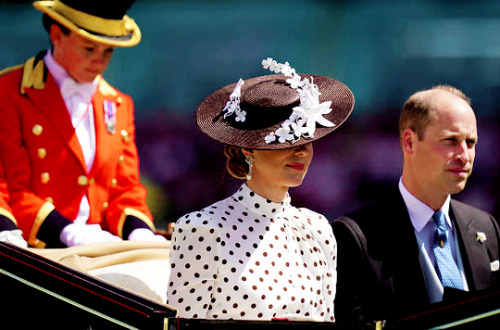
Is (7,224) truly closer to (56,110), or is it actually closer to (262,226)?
(56,110)

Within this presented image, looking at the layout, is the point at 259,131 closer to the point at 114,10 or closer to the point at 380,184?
the point at 114,10

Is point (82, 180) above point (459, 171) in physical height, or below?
above

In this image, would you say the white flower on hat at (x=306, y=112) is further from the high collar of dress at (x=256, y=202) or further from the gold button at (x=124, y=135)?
the gold button at (x=124, y=135)

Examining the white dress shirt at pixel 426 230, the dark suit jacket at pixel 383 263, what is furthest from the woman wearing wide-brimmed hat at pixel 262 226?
the white dress shirt at pixel 426 230

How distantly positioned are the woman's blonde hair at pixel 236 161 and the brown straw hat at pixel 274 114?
84mm

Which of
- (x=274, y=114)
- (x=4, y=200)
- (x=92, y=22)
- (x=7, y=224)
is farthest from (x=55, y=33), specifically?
(x=274, y=114)

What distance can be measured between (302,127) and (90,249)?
38.5 inches

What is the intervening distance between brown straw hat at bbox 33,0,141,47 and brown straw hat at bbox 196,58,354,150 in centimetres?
94

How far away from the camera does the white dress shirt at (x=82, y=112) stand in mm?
3803

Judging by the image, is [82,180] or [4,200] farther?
[82,180]

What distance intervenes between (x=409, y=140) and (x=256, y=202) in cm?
72

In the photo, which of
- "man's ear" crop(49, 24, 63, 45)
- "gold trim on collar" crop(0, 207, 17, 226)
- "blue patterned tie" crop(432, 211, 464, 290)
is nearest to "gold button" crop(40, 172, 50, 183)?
"gold trim on collar" crop(0, 207, 17, 226)

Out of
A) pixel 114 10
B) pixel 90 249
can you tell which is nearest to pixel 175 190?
pixel 114 10

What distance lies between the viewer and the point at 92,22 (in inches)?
147
